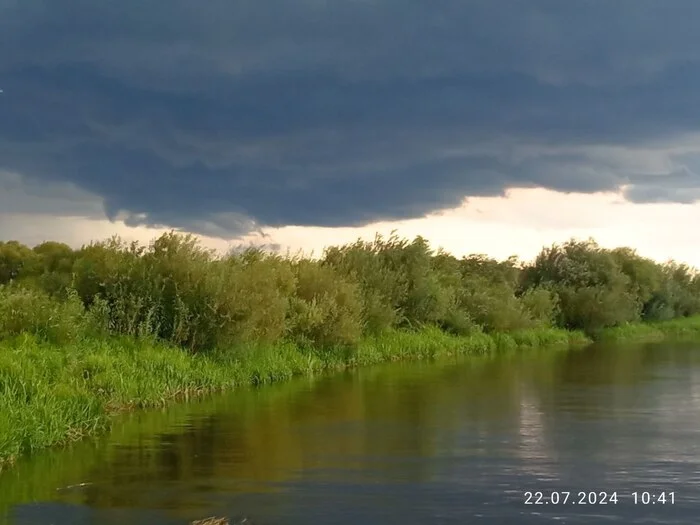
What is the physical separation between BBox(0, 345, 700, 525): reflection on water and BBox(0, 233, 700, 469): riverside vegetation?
124 cm

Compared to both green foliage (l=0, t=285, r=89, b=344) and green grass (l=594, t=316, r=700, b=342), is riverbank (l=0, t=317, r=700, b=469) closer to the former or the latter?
green foliage (l=0, t=285, r=89, b=344)

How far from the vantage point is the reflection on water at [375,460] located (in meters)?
12.1

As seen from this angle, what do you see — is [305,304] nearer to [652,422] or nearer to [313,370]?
[313,370]

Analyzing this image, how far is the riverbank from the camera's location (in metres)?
16.4

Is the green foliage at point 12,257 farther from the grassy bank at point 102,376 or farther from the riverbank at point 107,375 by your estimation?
the grassy bank at point 102,376

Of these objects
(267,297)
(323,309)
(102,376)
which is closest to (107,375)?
(102,376)

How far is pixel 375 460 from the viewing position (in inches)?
610

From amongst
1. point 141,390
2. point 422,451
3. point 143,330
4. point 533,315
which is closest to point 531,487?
point 422,451

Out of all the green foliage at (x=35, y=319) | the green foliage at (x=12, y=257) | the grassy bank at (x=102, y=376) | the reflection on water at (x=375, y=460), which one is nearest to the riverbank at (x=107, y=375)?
the grassy bank at (x=102, y=376)

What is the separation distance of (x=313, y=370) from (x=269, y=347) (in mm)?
2408

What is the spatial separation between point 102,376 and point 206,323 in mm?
5802

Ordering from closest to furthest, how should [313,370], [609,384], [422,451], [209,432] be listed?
[422,451], [209,432], [609,384], [313,370]

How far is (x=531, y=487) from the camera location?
43.7ft

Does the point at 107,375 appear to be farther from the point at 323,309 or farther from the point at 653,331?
the point at 653,331
